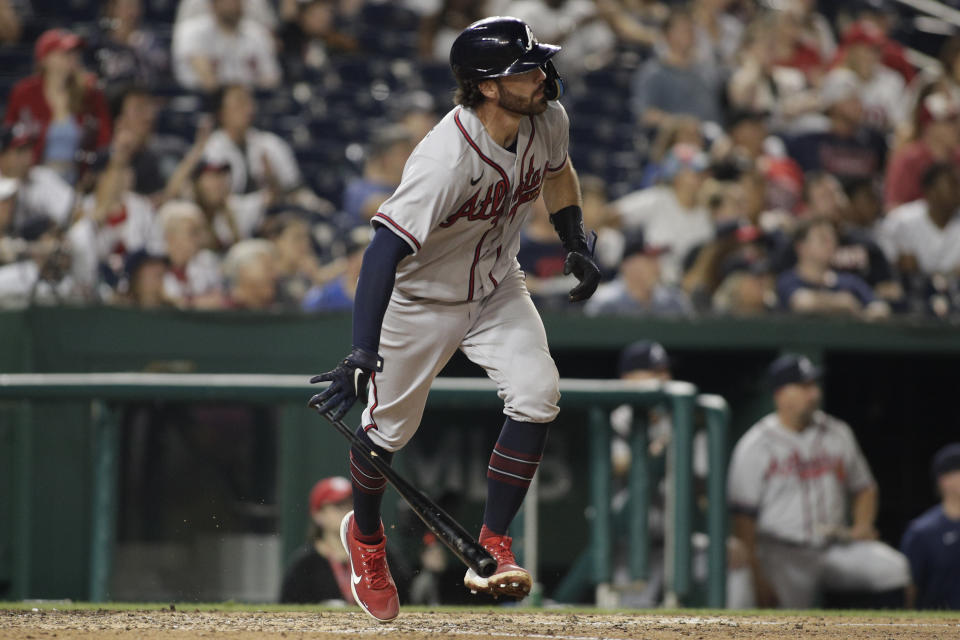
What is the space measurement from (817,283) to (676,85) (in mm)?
2555

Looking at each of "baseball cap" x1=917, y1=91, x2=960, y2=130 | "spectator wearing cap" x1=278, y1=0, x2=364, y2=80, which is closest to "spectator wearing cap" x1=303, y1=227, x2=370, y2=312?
"spectator wearing cap" x1=278, y1=0, x2=364, y2=80

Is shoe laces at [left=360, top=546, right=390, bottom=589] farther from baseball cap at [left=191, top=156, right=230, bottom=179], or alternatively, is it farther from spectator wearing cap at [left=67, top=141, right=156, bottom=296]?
baseball cap at [left=191, top=156, right=230, bottom=179]

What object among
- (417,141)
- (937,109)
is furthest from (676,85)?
(417,141)

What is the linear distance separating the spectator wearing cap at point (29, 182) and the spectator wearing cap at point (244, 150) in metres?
0.96

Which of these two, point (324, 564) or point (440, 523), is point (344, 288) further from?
point (440, 523)

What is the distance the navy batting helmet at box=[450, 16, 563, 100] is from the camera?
11.9 feet

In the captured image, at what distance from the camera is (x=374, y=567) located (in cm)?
412

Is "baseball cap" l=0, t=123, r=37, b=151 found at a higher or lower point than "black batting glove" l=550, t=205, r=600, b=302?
higher

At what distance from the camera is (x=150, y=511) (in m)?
5.62

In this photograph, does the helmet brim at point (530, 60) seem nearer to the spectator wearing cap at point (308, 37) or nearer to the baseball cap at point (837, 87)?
the spectator wearing cap at point (308, 37)

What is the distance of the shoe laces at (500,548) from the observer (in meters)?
3.86

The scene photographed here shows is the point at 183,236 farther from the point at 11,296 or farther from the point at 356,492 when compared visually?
the point at 356,492

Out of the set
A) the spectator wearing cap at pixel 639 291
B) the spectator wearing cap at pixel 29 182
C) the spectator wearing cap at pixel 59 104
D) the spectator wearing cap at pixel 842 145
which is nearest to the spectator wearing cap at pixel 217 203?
the spectator wearing cap at pixel 59 104

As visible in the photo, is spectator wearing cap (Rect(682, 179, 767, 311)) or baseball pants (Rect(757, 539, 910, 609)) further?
spectator wearing cap (Rect(682, 179, 767, 311))
